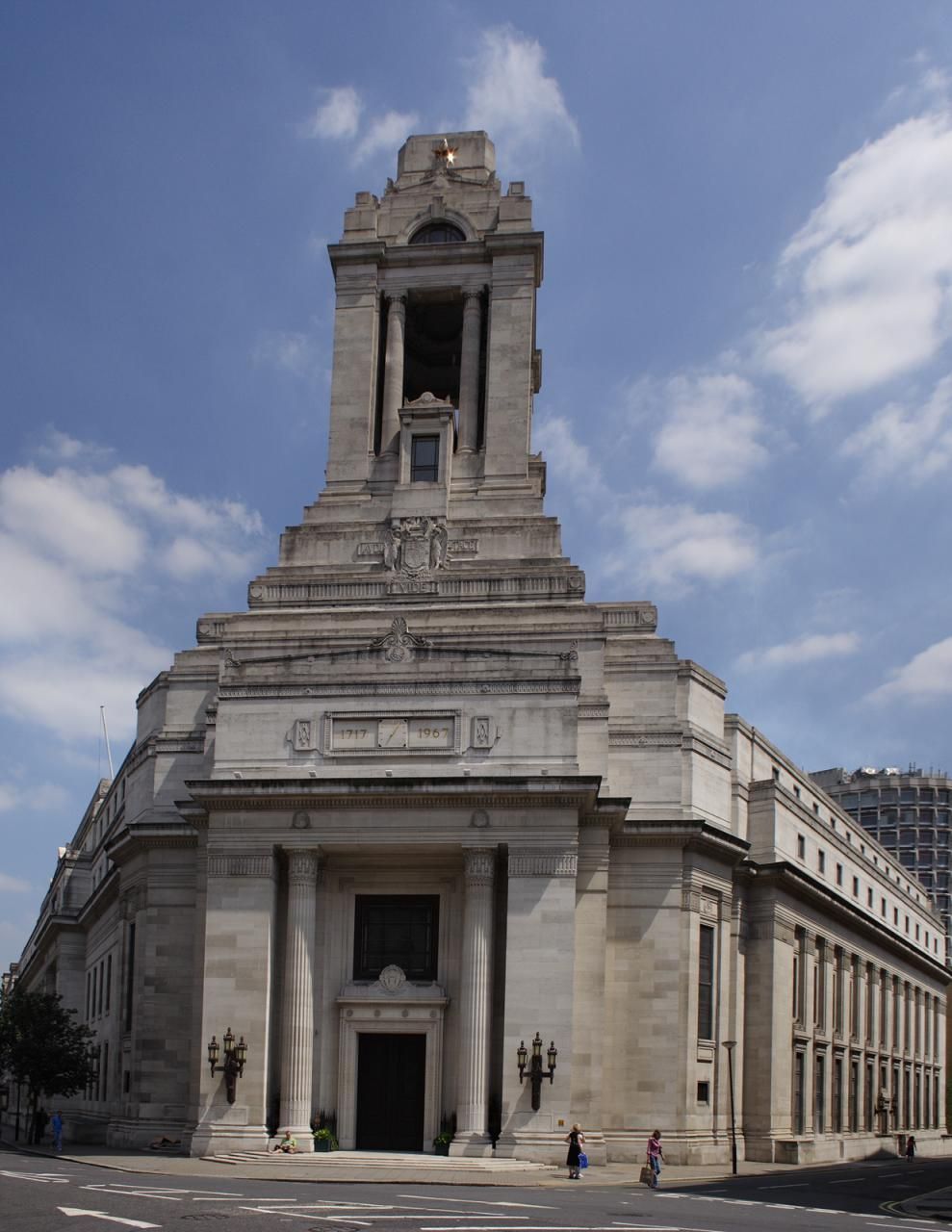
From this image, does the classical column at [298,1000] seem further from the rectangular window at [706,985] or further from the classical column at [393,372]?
the classical column at [393,372]

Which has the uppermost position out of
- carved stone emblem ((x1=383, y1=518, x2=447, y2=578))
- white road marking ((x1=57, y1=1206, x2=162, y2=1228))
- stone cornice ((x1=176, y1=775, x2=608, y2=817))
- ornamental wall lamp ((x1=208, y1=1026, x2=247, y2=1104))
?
carved stone emblem ((x1=383, y1=518, x2=447, y2=578))

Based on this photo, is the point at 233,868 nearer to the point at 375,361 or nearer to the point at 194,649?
the point at 194,649

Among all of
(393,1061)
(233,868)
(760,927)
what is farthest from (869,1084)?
(233,868)

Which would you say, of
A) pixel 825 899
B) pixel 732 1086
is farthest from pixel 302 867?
pixel 825 899

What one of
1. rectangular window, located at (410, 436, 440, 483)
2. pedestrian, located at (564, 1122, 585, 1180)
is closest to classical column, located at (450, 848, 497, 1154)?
pedestrian, located at (564, 1122, 585, 1180)

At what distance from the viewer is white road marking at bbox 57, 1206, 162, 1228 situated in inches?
1121

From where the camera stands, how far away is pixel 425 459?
6894cm

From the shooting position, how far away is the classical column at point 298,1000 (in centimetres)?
5334

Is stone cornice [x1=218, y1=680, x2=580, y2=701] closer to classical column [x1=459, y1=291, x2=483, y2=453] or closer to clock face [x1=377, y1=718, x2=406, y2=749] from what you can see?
clock face [x1=377, y1=718, x2=406, y2=749]

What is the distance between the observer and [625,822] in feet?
192

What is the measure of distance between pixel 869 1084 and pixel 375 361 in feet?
146

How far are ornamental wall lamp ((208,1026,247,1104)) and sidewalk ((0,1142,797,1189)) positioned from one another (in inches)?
106

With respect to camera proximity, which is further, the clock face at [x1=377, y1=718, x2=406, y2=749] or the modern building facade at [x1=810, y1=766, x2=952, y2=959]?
the modern building facade at [x1=810, y1=766, x2=952, y2=959]

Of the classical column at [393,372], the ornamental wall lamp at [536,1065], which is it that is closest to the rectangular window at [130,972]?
the ornamental wall lamp at [536,1065]
